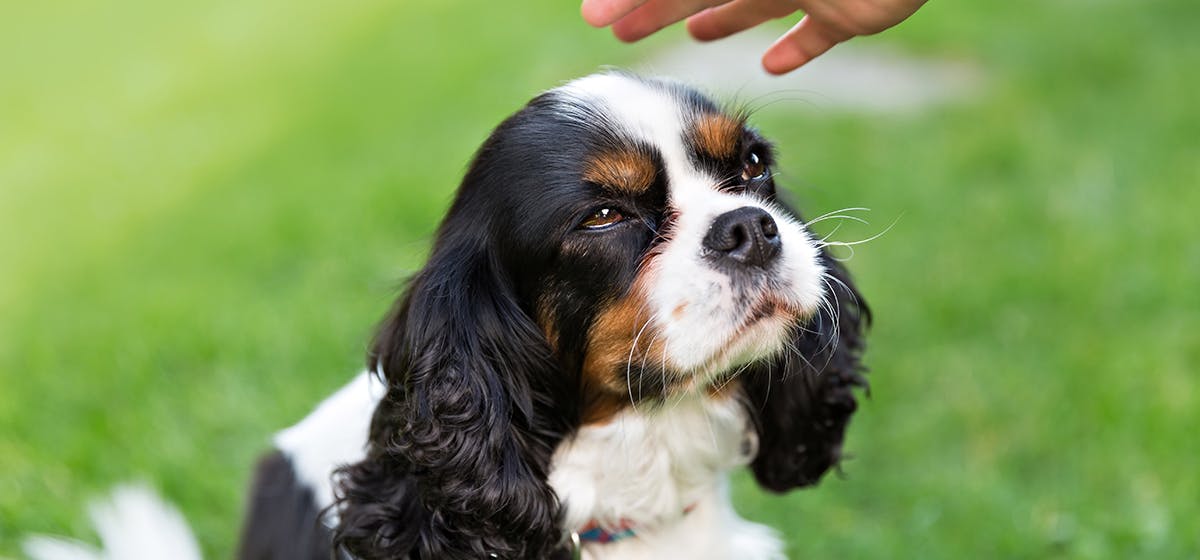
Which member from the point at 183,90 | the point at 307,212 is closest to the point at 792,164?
the point at 307,212

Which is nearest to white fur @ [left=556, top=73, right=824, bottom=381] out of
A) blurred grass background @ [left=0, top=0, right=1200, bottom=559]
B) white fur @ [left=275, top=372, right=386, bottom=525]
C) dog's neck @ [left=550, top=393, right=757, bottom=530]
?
dog's neck @ [left=550, top=393, right=757, bottom=530]

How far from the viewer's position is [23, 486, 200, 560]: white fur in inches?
128

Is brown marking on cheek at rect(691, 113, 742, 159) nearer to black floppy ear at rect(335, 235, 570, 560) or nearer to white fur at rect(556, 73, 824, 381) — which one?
white fur at rect(556, 73, 824, 381)

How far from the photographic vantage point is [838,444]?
123 inches

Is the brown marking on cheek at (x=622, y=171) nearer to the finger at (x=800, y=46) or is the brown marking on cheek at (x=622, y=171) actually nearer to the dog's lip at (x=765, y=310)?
the dog's lip at (x=765, y=310)

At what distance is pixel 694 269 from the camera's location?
2.30 meters

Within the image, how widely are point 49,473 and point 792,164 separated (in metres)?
3.64

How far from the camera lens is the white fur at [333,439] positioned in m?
2.85

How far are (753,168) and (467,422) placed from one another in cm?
82

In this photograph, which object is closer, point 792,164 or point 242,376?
point 242,376

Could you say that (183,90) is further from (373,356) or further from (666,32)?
(373,356)

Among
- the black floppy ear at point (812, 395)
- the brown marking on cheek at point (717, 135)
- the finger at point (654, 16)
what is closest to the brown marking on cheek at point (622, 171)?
the brown marking on cheek at point (717, 135)

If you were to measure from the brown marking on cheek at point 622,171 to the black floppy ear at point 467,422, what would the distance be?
306 mm

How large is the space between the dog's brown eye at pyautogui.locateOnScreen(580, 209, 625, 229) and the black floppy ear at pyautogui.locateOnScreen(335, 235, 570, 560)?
24 centimetres
